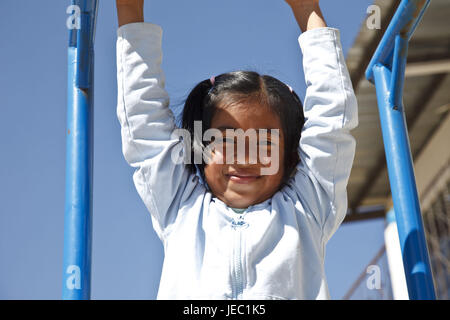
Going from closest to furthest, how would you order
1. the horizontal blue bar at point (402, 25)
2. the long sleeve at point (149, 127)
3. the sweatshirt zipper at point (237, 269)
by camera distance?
the sweatshirt zipper at point (237, 269) < the long sleeve at point (149, 127) < the horizontal blue bar at point (402, 25)

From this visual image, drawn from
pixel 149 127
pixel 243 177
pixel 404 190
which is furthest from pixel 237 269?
pixel 404 190

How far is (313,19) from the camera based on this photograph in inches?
49.0

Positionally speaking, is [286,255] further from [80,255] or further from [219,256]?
[80,255]

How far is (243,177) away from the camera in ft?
3.91

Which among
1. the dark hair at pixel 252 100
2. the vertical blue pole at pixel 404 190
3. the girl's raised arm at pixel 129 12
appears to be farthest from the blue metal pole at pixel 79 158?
the vertical blue pole at pixel 404 190

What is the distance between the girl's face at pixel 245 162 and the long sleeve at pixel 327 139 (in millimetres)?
54

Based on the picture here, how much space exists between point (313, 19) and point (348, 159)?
27 cm

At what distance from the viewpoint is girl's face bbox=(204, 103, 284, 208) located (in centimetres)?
119

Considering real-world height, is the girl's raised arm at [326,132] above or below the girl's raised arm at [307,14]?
below

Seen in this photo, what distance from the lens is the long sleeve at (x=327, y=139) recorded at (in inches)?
45.4

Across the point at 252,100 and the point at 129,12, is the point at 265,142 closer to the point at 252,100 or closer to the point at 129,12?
the point at 252,100

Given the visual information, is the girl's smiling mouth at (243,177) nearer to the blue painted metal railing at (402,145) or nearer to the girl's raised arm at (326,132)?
the girl's raised arm at (326,132)

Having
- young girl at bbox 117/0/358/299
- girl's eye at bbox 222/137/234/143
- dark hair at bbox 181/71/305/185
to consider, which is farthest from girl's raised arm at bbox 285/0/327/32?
girl's eye at bbox 222/137/234/143

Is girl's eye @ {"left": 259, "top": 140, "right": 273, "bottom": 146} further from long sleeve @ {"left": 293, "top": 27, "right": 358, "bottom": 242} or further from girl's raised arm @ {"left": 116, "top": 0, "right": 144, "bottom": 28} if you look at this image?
girl's raised arm @ {"left": 116, "top": 0, "right": 144, "bottom": 28}
